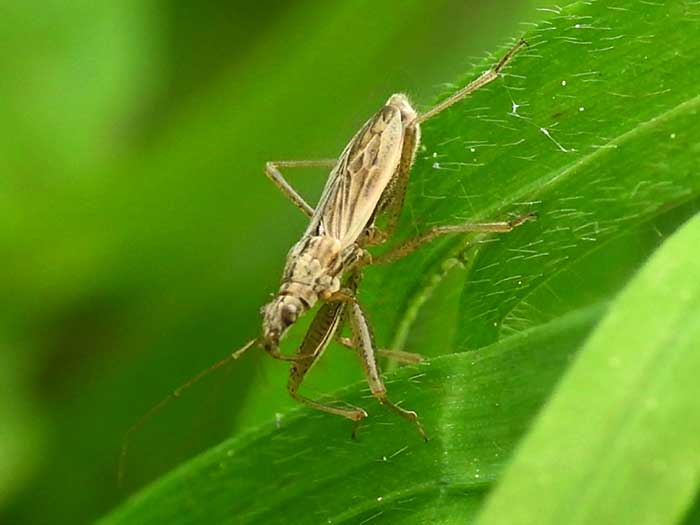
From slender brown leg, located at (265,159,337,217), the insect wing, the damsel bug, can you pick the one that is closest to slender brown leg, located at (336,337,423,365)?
the damsel bug

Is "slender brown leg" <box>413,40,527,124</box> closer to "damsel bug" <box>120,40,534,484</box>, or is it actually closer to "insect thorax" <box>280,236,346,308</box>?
"damsel bug" <box>120,40,534,484</box>

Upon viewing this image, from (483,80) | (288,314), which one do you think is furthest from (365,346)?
(483,80)

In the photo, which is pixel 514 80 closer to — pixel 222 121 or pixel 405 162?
pixel 405 162

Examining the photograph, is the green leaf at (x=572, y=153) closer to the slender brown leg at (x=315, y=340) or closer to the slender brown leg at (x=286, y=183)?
the slender brown leg at (x=315, y=340)

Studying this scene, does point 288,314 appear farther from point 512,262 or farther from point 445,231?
point 512,262

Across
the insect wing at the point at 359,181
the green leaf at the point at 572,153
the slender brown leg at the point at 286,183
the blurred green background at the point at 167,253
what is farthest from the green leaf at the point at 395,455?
the blurred green background at the point at 167,253

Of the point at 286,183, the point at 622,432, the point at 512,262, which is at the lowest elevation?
the point at 286,183
